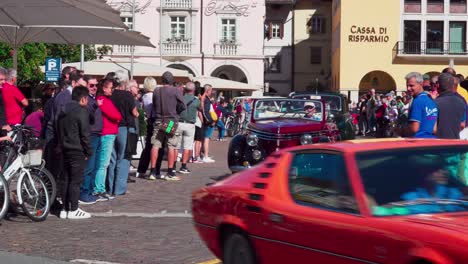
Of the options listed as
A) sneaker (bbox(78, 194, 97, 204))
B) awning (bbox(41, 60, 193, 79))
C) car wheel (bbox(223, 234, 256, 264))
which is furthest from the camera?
awning (bbox(41, 60, 193, 79))

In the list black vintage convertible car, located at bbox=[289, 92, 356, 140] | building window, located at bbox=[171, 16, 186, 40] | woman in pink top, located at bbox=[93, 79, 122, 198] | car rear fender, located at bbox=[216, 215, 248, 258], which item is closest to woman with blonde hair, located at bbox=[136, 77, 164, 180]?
woman in pink top, located at bbox=[93, 79, 122, 198]

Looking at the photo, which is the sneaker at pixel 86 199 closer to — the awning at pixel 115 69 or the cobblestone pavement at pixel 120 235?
the cobblestone pavement at pixel 120 235

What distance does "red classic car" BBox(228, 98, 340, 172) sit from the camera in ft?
50.3

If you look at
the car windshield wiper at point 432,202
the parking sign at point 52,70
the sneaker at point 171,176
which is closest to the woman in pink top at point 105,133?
the sneaker at point 171,176

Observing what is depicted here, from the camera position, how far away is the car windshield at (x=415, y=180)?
18.8ft

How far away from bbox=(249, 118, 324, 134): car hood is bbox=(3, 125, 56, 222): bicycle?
530 cm

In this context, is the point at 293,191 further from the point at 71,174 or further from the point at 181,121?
the point at 181,121

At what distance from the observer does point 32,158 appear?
1104cm

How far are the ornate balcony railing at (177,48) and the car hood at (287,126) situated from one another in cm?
4608

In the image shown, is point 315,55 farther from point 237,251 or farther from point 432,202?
point 432,202

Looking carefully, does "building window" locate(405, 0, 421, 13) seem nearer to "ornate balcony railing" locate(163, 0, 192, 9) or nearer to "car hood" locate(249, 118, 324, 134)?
"ornate balcony railing" locate(163, 0, 192, 9)

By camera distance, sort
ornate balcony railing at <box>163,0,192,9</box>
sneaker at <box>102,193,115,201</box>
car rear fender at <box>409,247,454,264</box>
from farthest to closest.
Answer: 1. ornate balcony railing at <box>163,0,192,9</box>
2. sneaker at <box>102,193,115,201</box>
3. car rear fender at <box>409,247,454,264</box>

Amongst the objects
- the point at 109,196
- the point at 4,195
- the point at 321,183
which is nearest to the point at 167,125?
the point at 109,196

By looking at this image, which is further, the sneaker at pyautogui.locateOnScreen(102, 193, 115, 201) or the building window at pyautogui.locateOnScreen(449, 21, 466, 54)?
the building window at pyautogui.locateOnScreen(449, 21, 466, 54)
